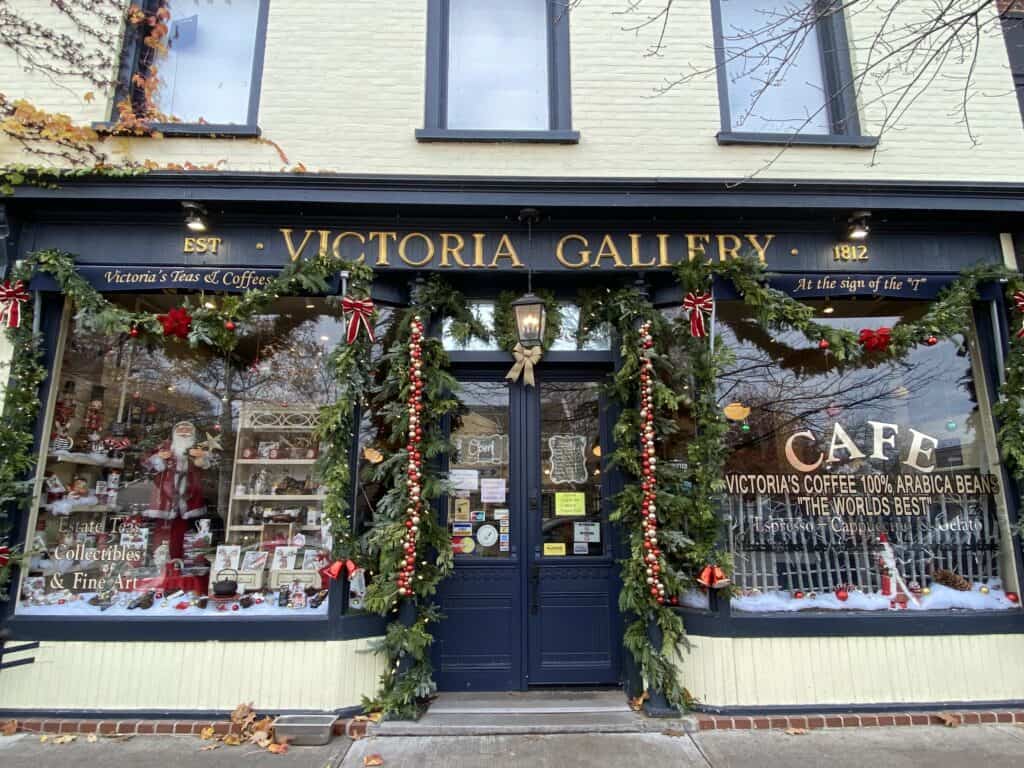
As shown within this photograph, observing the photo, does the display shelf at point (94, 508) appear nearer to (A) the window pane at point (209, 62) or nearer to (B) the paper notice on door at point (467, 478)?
(B) the paper notice on door at point (467, 478)

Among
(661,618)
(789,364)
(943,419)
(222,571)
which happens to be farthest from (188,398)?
(943,419)

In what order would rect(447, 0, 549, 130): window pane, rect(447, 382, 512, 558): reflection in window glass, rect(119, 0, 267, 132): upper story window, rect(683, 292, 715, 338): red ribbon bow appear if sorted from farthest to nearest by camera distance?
rect(447, 0, 549, 130): window pane < rect(119, 0, 267, 132): upper story window < rect(447, 382, 512, 558): reflection in window glass < rect(683, 292, 715, 338): red ribbon bow

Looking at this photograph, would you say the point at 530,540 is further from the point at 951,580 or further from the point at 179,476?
the point at 951,580

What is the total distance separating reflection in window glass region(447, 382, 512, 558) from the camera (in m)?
5.26

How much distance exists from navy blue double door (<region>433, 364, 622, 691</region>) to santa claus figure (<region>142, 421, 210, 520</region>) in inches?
94.1

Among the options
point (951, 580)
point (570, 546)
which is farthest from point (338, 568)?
point (951, 580)

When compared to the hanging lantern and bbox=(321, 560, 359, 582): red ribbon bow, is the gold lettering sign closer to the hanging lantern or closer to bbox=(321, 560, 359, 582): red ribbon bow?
the hanging lantern

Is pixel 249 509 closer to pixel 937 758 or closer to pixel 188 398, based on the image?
pixel 188 398

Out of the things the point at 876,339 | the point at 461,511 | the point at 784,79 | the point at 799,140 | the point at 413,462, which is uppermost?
the point at 784,79

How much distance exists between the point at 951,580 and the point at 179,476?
719 cm

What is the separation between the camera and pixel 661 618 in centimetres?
470

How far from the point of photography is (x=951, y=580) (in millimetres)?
5133

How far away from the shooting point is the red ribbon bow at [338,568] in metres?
4.68

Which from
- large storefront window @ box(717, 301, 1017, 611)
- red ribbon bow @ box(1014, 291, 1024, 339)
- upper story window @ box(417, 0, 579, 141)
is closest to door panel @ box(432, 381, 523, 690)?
large storefront window @ box(717, 301, 1017, 611)
